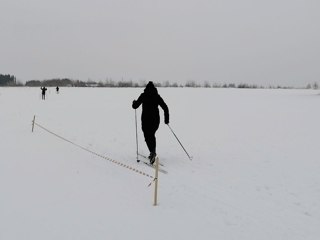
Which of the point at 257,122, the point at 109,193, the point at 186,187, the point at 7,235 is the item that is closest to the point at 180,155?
the point at 186,187

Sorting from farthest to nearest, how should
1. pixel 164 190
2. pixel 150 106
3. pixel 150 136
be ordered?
pixel 150 106
pixel 150 136
pixel 164 190

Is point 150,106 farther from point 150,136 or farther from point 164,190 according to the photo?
point 164,190

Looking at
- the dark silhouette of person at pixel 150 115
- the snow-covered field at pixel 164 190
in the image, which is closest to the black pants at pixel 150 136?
the dark silhouette of person at pixel 150 115

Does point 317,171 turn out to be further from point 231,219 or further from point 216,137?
point 216,137

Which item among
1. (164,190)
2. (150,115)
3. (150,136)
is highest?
(150,115)

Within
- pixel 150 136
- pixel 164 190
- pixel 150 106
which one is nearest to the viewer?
pixel 164 190

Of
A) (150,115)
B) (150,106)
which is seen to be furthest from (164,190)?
(150,106)

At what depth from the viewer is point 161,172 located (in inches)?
369

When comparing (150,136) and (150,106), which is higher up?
(150,106)

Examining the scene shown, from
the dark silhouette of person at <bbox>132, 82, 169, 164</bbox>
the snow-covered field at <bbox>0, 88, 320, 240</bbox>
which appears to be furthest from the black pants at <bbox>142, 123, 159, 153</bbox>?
the snow-covered field at <bbox>0, 88, 320, 240</bbox>

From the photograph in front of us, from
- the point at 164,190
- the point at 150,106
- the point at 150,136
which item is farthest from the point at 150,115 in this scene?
the point at 164,190

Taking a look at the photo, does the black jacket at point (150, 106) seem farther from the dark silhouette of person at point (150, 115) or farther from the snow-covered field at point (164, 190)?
the snow-covered field at point (164, 190)

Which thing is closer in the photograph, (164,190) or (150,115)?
(164,190)

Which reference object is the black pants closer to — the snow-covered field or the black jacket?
the black jacket
